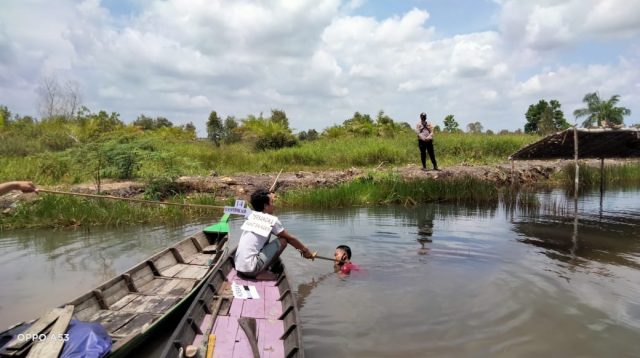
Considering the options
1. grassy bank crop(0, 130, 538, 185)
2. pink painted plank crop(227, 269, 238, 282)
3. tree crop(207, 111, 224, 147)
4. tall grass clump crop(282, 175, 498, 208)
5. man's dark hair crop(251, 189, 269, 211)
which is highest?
tree crop(207, 111, 224, 147)

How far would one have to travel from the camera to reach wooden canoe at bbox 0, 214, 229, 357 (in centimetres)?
383

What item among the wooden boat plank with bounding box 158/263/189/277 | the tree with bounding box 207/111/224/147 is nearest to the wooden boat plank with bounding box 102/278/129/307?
the wooden boat plank with bounding box 158/263/189/277

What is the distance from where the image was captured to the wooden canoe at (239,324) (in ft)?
12.4

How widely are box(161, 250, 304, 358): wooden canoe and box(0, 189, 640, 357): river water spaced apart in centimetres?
48

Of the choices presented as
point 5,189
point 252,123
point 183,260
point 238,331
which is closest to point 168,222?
point 183,260

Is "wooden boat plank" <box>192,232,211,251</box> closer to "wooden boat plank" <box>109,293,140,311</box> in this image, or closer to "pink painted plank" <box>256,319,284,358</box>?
"wooden boat plank" <box>109,293,140,311</box>

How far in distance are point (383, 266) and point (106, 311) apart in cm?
427

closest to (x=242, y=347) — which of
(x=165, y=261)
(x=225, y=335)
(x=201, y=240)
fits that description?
(x=225, y=335)

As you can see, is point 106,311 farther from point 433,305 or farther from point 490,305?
point 490,305

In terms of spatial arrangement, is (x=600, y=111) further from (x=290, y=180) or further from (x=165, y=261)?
(x=165, y=261)

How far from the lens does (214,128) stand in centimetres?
3094

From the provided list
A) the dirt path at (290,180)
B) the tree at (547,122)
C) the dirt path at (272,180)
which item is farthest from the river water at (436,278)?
the tree at (547,122)

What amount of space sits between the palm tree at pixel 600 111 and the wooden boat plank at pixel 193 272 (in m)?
36.7

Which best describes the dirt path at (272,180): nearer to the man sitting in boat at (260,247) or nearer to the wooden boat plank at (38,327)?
the man sitting in boat at (260,247)
